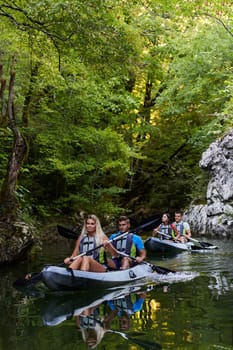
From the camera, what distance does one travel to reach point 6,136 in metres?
15.5

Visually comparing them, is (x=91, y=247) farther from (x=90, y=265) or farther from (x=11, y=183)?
(x=11, y=183)

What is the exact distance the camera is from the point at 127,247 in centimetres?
899

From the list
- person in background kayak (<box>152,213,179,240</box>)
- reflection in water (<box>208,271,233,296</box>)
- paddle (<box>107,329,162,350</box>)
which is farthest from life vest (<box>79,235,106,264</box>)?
person in background kayak (<box>152,213,179,240</box>)

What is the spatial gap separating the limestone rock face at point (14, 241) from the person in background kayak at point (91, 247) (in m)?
2.69

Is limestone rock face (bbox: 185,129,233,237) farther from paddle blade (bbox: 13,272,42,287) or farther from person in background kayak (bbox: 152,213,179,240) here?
paddle blade (bbox: 13,272,42,287)

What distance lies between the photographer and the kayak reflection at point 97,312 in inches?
187

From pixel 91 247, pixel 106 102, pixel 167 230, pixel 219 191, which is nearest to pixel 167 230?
pixel 167 230

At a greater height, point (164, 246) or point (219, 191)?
point (219, 191)

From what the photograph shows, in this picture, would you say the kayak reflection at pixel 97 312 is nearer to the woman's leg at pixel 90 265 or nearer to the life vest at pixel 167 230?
the woman's leg at pixel 90 265

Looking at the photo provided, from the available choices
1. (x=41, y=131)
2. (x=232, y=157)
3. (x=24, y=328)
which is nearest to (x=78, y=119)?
(x=41, y=131)

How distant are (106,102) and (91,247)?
9.78 m

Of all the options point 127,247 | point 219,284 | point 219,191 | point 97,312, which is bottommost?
point 97,312

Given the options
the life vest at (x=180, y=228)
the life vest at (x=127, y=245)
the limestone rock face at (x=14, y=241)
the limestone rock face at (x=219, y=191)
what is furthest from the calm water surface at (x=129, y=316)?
the limestone rock face at (x=219, y=191)

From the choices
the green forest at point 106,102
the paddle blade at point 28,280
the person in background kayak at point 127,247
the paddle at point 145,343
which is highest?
the green forest at point 106,102
